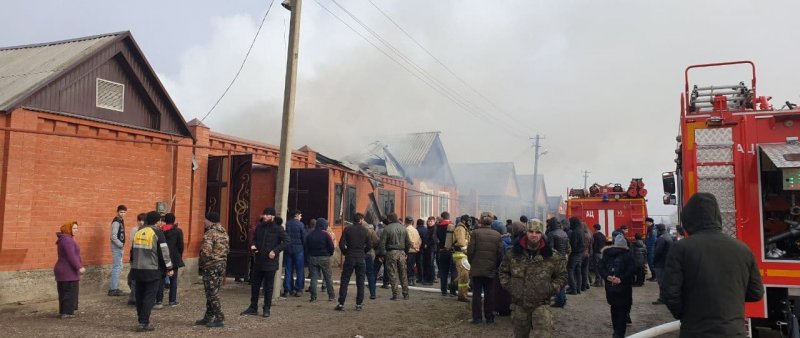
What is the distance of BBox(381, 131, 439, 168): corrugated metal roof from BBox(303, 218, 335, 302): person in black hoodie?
1631cm

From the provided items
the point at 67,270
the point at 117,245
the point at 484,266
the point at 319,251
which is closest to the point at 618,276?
the point at 484,266

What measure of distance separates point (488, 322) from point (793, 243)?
13.4ft

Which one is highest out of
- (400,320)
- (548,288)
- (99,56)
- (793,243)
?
(99,56)

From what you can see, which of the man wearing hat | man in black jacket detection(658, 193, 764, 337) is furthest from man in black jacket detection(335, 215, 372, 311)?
man in black jacket detection(658, 193, 764, 337)

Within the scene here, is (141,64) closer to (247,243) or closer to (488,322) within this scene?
(247,243)

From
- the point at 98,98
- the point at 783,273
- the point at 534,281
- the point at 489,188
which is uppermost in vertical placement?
the point at 98,98

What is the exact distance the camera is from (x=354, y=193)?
1744cm

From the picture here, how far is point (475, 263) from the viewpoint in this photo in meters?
8.02

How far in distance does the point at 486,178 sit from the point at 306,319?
29777 millimetres

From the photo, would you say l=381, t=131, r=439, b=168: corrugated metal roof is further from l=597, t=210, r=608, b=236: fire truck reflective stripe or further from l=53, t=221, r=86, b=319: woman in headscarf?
l=53, t=221, r=86, b=319: woman in headscarf

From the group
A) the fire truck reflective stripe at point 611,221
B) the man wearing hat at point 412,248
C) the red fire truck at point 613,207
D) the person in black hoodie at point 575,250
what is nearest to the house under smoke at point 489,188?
the red fire truck at point 613,207

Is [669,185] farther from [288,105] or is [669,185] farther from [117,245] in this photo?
[117,245]

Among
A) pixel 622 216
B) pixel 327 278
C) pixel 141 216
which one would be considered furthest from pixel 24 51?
pixel 622 216

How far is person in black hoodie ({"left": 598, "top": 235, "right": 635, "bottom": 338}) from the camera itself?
643cm
